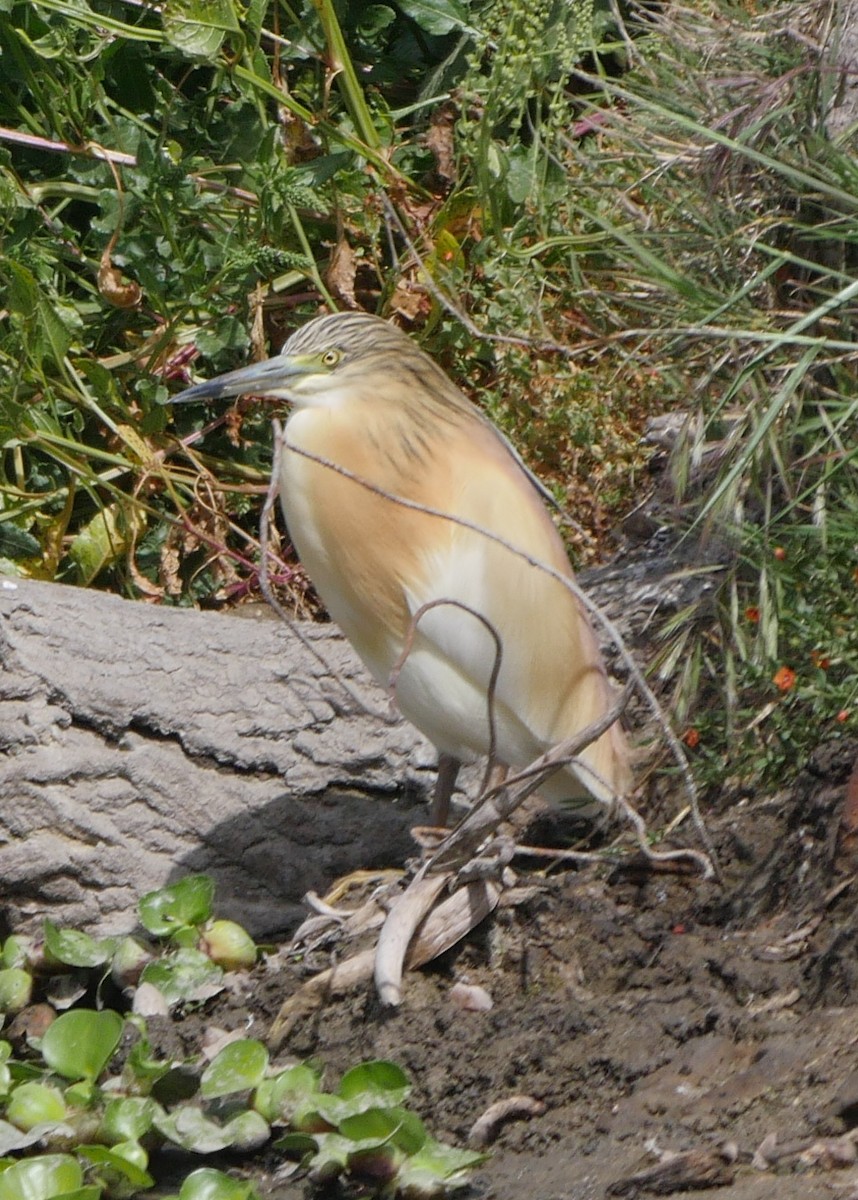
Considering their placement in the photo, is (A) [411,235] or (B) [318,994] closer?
(B) [318,994]

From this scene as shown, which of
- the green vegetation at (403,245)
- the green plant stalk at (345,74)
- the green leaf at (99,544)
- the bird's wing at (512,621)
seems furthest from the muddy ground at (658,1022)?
the green plant stalk at (345,74)

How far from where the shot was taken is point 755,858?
3271 millimetres

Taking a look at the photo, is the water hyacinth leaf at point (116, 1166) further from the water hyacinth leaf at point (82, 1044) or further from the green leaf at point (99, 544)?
the green leaf at point (99, 544)

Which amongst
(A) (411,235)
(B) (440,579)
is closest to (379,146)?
(A) (411,235)

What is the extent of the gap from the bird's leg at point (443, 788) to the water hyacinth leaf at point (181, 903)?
570 mm

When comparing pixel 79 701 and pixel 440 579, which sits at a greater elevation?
pixel 440 579

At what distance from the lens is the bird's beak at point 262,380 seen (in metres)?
3.53

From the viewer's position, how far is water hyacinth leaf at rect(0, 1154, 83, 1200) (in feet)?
8.58

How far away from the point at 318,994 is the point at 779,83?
236 centimetres

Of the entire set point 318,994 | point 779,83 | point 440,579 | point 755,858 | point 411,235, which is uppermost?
point 779,83

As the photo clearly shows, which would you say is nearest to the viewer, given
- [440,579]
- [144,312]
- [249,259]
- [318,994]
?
[318,994]

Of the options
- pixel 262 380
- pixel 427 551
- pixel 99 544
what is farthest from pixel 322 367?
pixel 99 544

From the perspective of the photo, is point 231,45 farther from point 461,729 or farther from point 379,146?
point 461,729

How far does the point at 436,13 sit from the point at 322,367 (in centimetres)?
208
